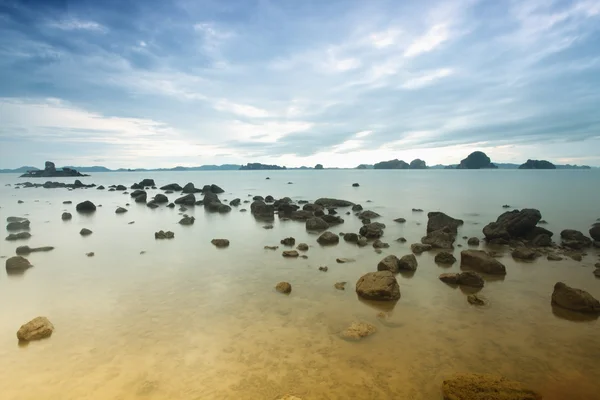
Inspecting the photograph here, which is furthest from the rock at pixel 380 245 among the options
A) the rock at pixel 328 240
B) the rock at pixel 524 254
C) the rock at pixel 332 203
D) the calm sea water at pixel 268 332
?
the rock at pixel 332 203

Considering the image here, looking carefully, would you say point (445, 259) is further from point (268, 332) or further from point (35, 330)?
→ point (35, 330)

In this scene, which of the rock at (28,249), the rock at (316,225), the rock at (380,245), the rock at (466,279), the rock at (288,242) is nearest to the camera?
the rock at (466,279)

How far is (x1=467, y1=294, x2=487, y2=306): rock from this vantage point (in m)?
11.0

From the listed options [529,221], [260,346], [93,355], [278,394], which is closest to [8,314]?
[93,355]

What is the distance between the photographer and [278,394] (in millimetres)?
6684

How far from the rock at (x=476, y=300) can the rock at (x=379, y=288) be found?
2.47 m

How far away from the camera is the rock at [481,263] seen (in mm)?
14211

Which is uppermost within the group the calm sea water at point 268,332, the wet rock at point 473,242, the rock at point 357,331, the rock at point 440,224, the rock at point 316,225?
the rock at point 440,224

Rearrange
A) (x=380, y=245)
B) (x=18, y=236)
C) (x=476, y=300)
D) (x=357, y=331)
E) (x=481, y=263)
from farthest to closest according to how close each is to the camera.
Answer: (x=18, y=236), (x=380, y=245), (x=481, y=263), (x=476, y=300), (x=357, y=331)

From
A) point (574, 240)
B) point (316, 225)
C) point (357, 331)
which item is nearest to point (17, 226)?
point (316, 225)

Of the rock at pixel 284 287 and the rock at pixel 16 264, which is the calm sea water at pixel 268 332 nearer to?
the rock at pixel 284 287

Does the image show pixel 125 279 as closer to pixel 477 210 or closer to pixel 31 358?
pixel 31 358

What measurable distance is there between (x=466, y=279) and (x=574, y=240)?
39.2ft

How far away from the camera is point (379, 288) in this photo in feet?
37.1
